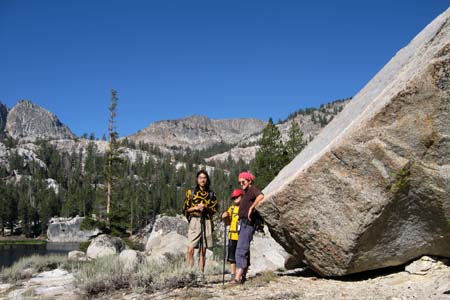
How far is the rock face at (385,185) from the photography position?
5.56 meters

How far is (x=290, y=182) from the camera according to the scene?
6223 millimetres

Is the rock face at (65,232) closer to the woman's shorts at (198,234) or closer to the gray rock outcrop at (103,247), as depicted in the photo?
the gray rock outcrop at (103,247)

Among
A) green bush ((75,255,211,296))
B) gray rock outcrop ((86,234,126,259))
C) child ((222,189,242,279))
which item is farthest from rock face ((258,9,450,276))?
gray rock outcrop ((86,234,126,259))

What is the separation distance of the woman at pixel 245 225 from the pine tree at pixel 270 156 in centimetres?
2904

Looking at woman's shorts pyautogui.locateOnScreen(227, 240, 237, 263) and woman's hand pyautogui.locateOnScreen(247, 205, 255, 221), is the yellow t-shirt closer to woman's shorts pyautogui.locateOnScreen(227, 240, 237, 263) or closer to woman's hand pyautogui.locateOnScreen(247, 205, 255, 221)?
woman's shorts pyautogui.locateOnScreen(227, 240, 237, 263)

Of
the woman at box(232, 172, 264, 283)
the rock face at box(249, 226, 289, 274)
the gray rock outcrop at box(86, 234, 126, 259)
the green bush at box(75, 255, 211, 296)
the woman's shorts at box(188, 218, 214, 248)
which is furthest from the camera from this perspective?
the gray rock outcrop at box(86, 234, 126, 259)

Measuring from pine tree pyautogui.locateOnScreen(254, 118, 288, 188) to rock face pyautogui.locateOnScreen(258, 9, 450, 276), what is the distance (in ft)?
97.5

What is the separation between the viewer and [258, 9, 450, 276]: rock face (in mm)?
5559

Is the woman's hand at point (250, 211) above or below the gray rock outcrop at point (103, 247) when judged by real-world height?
above

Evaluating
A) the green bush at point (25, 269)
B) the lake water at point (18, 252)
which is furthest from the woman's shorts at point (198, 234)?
the lake water at point (18, 252)

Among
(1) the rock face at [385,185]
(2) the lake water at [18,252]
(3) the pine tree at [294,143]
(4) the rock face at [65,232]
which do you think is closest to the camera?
Answer: (1) the rock face at [385,185]

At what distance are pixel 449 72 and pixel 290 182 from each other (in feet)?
8.55

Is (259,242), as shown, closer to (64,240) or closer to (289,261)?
(289,261)

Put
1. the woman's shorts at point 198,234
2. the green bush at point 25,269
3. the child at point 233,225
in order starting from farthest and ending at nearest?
the green bush at point 25,269 → the woman's shorts at point 198,234 → the child at point 233,225
